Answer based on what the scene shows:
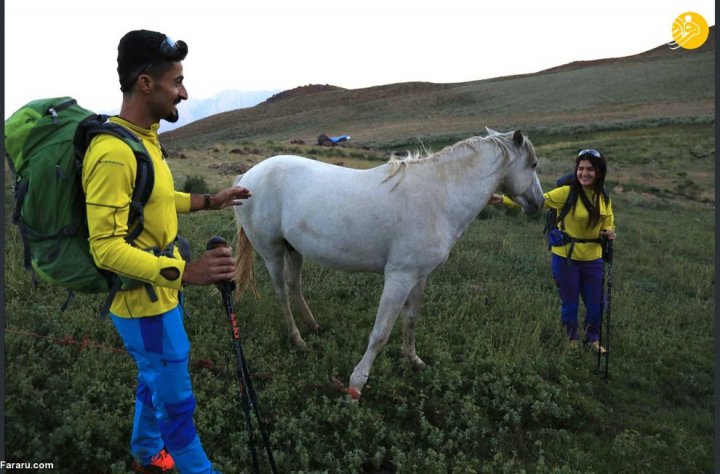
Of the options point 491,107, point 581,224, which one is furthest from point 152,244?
point 491,107

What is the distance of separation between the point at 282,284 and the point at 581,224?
11.5 ft

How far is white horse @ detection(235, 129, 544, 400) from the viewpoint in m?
3.97

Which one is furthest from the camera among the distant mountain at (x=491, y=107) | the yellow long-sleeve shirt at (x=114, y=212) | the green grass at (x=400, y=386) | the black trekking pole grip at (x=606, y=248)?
the distant mountain at (x=491, y=107)

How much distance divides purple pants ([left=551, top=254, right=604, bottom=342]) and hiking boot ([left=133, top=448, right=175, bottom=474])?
178 inches

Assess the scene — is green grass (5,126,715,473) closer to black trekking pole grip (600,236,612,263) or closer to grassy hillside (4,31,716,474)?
grassy hillside (4,31,716,474)

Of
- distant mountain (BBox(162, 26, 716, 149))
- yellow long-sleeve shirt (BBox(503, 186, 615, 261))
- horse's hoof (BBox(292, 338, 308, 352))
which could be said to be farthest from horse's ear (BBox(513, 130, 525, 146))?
distant mountain (BBox(162, 26, 716, 149))

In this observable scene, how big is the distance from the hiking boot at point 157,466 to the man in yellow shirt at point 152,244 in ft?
2.48

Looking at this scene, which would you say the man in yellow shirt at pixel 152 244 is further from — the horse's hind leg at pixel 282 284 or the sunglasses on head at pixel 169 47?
the horse's hind leg at pixel 282 284

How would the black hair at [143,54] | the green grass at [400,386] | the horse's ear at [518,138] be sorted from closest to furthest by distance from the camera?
the black hair at [143,54], the green grass at [400,386], the horse's ear at [518,138]

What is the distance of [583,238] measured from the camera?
5.29m

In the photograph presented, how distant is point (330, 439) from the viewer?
3584 millimetres

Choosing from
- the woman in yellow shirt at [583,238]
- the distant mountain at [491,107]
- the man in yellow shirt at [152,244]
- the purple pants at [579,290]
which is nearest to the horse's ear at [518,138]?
the woman in yellow shirt at [583,238]

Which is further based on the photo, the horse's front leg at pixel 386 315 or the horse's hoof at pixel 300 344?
the horse's hoof at pixel 300 344

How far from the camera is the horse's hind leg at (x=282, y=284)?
15.9 feet
